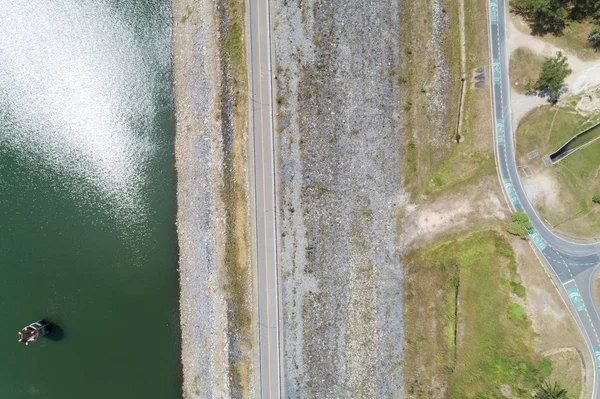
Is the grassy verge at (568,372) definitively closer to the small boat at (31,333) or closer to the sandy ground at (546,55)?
the sandy ground at (546,55)

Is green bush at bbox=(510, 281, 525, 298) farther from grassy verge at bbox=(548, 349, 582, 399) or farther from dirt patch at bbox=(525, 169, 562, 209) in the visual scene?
dirt patch at bbox=(525, 169, 562, 209)

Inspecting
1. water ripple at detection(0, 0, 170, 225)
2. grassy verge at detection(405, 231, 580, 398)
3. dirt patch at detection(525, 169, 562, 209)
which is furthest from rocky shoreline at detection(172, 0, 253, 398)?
dirt patch at detection(525, 169, 562, 209)

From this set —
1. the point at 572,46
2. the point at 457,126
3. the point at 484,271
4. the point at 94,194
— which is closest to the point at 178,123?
the point at 94,194

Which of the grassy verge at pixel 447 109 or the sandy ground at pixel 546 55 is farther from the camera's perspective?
the grassy verge at pixel 447 109

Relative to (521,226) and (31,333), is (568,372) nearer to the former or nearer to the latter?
(521,226)

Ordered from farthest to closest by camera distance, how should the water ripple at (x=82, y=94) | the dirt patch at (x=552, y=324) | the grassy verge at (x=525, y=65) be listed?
the water ripple at (x=82, y=94)
the grassy verge at (x=525, y=65)
the dirt patch at (x=552, y=324)

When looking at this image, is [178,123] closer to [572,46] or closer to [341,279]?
[341,279]

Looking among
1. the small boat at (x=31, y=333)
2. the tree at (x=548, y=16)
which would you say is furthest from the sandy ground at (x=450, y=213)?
the small boat at (x=31, y=333)

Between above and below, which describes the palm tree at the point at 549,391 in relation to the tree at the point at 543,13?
below

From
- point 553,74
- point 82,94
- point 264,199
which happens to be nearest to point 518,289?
point 553,74
